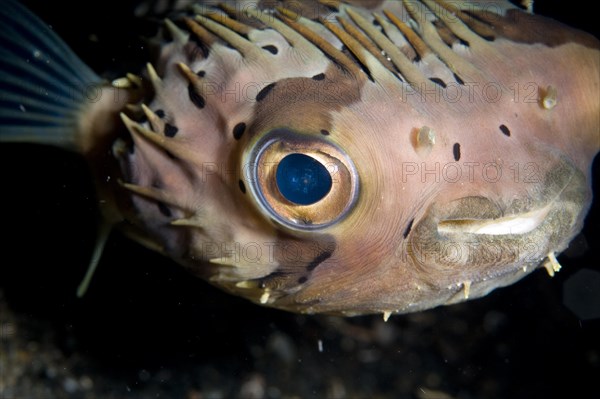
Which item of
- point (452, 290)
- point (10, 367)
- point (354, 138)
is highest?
point (354, 138)

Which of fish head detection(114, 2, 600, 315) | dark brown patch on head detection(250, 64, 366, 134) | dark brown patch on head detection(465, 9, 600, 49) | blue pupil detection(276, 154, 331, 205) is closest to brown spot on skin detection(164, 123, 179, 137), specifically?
fish head detection(114, 2, 600, 315)

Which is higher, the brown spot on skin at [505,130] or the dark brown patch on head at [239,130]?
the brown spot on skin at [505,130]

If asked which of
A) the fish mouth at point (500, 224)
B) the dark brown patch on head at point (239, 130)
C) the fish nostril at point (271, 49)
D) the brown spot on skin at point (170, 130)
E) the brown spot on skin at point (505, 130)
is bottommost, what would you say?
the fish mouth at point (500, 224)

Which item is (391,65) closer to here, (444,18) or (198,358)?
(444,18)

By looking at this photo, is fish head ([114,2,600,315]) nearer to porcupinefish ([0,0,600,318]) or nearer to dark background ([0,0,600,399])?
porcupinefish ([0,0,600,318])

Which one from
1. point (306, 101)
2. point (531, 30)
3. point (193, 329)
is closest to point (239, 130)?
point (306, 101)

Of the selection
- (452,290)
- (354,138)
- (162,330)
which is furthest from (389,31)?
(162,330)

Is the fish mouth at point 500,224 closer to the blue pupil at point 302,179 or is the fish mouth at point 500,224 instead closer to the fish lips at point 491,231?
the fish lips at point 491,231

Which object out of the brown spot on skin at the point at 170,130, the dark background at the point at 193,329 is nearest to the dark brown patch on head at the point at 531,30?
the brown spot on skin at the point at 170,130
